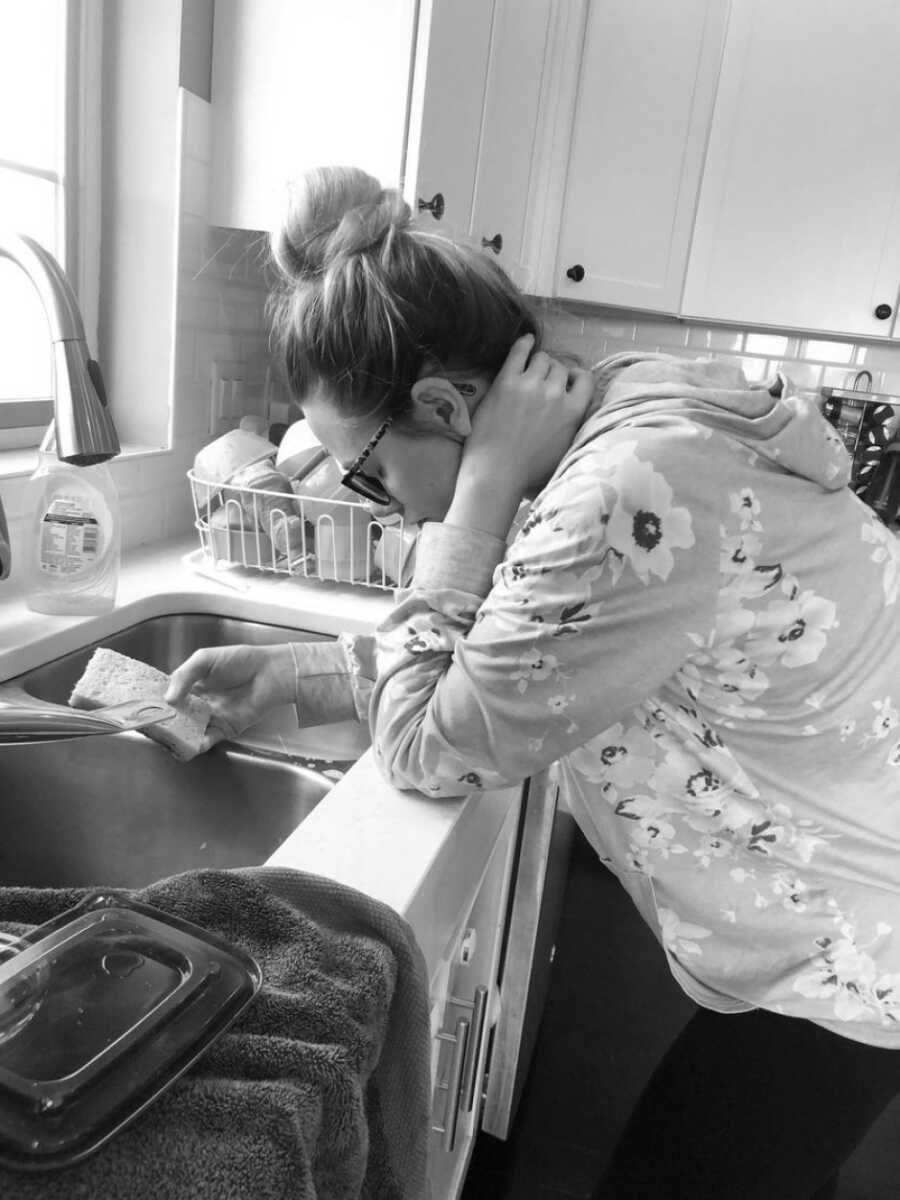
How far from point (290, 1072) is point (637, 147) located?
2318 mm

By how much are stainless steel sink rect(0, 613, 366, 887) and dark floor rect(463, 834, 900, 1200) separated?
0.91 meters

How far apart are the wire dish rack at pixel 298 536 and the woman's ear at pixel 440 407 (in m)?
0.47

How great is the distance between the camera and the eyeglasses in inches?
28.9

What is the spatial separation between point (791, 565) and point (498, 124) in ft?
4.53

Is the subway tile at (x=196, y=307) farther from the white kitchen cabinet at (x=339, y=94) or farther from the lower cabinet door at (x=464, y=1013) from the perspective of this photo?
the lower cabinet door at (x=464, y=1013)

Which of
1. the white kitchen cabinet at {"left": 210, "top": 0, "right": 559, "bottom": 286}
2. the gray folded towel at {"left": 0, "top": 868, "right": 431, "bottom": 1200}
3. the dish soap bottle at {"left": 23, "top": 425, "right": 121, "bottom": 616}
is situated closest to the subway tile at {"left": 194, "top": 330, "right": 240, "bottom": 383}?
the white kitchen cabinet at {"left": 210, "top": 0, "right": 559, "bottom": 286}

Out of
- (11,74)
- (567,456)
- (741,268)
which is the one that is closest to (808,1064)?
(567,456)

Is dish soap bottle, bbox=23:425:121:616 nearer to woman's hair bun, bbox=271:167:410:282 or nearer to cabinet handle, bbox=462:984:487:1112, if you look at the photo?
woman's hair bun, bbox=271:167:410:282

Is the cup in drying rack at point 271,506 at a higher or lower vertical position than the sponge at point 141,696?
higher

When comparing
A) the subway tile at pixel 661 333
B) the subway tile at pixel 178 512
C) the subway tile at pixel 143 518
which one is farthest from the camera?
the subway tile at pixel 661 333

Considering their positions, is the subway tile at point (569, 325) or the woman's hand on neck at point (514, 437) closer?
the woman's hand on neck at point (514, 437)

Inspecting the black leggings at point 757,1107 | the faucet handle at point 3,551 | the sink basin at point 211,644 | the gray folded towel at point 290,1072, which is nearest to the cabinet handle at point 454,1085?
the black leggings at point 757,1107

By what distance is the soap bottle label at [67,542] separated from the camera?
1049 millimetres

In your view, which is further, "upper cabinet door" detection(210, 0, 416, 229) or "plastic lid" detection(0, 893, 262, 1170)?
"upper cabinet door" detection(210, 0, 416, 229)
